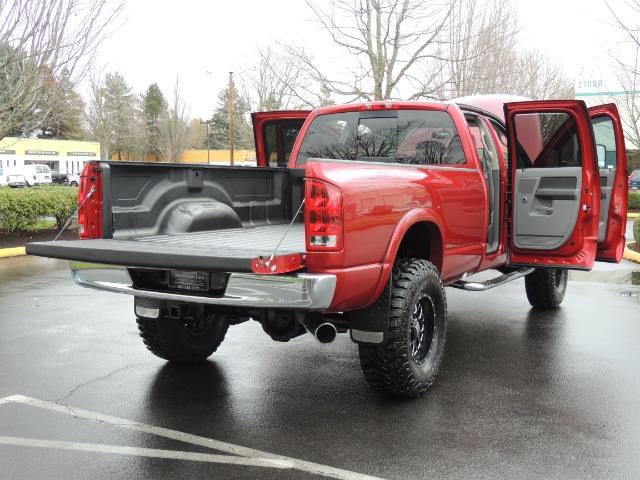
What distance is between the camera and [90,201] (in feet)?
14.7

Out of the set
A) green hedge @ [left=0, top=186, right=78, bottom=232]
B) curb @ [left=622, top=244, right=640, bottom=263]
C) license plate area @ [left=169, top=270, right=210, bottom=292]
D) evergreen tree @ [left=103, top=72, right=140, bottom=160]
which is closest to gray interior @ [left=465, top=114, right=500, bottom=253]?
license plate area @ [left=169, top=270, right=210, bottom=292]

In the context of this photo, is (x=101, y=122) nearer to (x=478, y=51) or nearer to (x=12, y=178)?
(x=12, y=178)

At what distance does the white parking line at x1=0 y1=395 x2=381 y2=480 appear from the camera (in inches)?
139

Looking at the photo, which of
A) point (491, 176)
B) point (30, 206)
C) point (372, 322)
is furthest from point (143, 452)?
point (30, 206)

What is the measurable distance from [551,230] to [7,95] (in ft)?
35.4

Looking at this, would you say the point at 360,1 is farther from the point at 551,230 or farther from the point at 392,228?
the point at 392,228

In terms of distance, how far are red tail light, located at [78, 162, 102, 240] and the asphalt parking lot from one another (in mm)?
1180

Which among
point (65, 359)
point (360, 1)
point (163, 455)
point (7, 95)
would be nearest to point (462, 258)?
point (163, 455)

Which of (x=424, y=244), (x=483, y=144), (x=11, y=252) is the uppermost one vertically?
(x=483, y=144)

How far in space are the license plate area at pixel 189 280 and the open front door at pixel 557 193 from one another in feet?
11.1

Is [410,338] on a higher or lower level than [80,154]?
lower

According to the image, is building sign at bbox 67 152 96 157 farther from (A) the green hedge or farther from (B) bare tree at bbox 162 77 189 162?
(A) the green hedge

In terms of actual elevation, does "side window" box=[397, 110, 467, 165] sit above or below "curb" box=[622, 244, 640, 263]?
above

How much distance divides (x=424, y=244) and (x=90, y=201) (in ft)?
7.91
